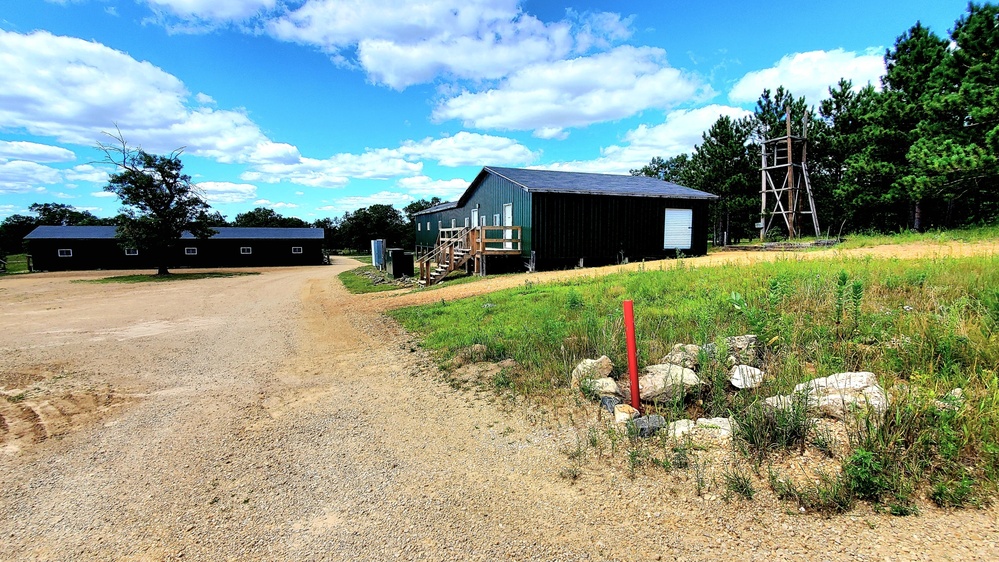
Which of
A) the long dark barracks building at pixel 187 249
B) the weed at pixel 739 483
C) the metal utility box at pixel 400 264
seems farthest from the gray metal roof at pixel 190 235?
the weed at pixel 739 483

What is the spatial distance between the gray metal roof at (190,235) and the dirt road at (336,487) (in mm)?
34467

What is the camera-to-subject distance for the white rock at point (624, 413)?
4090mm

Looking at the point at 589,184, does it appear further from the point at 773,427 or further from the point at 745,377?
the point at 773,427

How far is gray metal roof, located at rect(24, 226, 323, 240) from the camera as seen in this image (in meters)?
33.9

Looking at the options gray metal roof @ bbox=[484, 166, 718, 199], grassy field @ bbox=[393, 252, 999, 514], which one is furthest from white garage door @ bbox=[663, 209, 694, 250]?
grassy field @ bbox=[393, 252, 999, 514]

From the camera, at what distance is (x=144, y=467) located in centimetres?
375

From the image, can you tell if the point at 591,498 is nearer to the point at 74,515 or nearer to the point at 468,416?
the point at 468,416

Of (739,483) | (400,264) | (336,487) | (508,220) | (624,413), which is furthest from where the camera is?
(400,264)

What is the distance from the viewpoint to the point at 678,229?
20047 millimetres

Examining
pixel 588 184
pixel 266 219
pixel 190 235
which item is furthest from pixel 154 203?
pixel 266 219

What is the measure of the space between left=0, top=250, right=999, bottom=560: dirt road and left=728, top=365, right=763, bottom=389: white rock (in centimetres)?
147

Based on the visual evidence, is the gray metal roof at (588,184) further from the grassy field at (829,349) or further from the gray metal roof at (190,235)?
the gray metal roof at (190,235)

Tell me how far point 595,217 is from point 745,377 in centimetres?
1479

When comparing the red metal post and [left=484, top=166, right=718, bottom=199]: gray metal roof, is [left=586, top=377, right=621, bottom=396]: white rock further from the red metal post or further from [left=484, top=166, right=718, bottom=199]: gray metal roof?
[left=484, top=166, right=718, bottom=199]: gray metal roof
